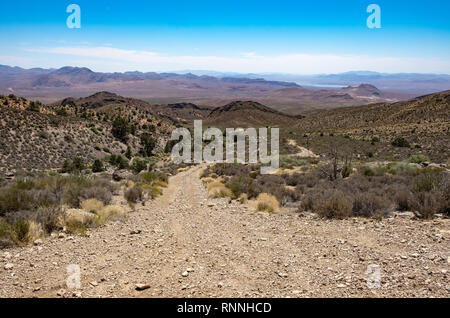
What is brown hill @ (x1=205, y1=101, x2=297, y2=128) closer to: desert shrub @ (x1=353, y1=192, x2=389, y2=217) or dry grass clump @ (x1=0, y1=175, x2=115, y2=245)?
dry grass clump @ (x1=0, y1=175, x2=115, y2=245)

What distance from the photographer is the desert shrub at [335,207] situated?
29.8ft

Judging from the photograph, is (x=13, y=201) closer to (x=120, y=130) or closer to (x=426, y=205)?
(x=426, y=205)

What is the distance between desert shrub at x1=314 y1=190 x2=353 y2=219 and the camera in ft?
29.8

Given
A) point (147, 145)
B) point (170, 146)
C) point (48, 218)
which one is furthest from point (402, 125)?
point (48, 218)

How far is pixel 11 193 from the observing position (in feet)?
30.1

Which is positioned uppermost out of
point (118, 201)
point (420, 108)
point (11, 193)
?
point (420, 108)

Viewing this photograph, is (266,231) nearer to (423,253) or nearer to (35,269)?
(423,253)

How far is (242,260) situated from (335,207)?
4.19 meters

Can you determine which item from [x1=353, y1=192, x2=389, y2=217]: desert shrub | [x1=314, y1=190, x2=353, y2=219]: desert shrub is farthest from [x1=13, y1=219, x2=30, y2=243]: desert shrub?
[x1=353, y1=192, x2=389, y2=217]: desert shrub

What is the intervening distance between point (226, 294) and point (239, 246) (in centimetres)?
222

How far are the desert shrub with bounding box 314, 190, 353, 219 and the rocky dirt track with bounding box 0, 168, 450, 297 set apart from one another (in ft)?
1.39

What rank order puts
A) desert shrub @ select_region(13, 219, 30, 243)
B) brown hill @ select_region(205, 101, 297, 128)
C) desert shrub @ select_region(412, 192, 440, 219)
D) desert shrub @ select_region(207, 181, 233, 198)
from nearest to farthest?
desert shrub @ select_region(13, 219, 30, 243) < desert shrub @ select_region(412, 192, 440, 219) < desert shrub @ select_region(207, 181, 233, 198) < brown hill @ select_region(205, 101, 297, 128)

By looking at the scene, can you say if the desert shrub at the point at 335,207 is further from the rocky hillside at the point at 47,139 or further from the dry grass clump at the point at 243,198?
the rocky hillside at the point at 47,139
